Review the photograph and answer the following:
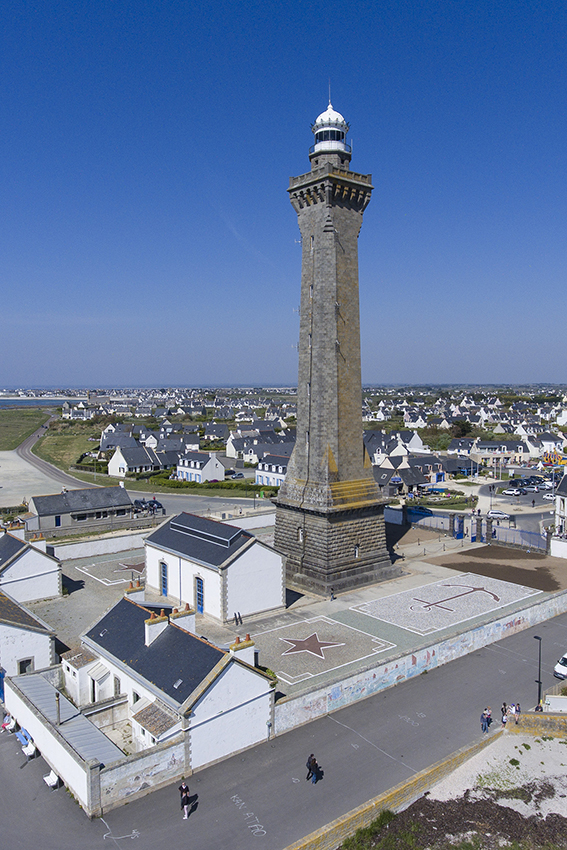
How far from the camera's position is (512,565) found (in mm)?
35562

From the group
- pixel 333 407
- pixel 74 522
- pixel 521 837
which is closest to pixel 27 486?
pixel 74 522

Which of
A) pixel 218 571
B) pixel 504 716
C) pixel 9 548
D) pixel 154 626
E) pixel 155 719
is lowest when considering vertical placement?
pixel 504 716

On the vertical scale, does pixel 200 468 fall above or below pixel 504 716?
above

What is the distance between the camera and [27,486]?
218 ft

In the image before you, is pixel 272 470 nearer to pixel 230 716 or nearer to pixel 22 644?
pixel 22 644

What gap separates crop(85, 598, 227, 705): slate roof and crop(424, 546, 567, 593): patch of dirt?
69.2 ft

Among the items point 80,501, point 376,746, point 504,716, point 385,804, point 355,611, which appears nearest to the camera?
point 385,804

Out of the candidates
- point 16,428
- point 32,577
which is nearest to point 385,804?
point 32,577

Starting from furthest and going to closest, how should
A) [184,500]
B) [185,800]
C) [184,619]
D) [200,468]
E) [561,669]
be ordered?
[200,468] → [184,500] → [561,669] → [184,619] → [185,800]

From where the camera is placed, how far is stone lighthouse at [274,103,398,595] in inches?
1171

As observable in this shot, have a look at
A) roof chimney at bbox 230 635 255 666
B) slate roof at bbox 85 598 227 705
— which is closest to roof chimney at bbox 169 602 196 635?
slate roof at bbox 85 598 227 705

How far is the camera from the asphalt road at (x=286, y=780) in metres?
13.5

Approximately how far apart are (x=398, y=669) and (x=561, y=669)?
6267 millimetres

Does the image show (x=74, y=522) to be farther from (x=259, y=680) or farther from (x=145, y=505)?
(x=259, y=680)
